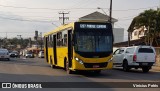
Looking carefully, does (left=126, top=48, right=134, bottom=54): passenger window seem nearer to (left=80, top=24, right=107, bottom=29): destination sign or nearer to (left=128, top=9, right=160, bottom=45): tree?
(left=80, top=24, right=107, bottom=29): destination sign

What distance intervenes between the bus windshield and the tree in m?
37.7

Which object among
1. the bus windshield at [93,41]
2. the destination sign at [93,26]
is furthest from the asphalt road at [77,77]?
the destination sign at [93,26]

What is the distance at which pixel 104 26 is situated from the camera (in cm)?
2128

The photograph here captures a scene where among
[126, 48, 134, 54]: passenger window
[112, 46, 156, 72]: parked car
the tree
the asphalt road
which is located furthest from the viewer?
the tree

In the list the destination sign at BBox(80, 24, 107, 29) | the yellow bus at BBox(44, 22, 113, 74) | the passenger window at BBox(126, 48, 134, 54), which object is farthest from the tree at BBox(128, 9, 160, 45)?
the yellow bus at BBox(44, 22, 113, 74)

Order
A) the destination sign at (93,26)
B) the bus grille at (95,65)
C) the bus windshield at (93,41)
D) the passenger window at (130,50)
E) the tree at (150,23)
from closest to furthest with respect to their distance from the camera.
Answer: the bus grille at (95,65)
the bus windshield at (93,41)
the destination sign at (93,26)
the passenger window at (130,50)
the tree at (150,23)

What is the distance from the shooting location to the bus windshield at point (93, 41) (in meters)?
20.6

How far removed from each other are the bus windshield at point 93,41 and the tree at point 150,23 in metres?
37.7

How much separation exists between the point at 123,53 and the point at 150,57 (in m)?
2.34

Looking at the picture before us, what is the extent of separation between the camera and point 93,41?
20828 mm

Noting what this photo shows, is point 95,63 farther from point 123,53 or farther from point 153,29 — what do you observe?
point 153,29

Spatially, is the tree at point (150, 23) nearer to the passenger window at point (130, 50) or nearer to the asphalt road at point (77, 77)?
the passenger window at point (130, 50)

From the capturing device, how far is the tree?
190 feet

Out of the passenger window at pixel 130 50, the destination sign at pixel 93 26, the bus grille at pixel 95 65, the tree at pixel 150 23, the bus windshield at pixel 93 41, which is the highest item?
the tree at pixel 150 23
